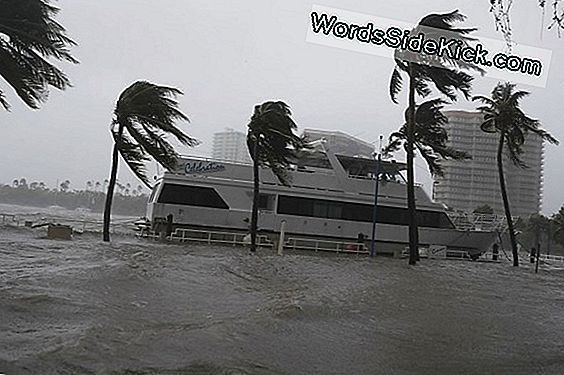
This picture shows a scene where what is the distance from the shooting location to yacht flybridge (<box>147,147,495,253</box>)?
1043 inches

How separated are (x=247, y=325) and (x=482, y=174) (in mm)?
29738

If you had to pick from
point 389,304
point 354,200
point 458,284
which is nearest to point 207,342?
point 389,304

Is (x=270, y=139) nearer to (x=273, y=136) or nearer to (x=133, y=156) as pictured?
(x=273, y=136)

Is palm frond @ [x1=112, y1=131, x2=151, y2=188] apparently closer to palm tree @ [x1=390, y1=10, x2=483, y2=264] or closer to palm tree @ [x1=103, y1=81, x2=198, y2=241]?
palm tree @ [x1=103, y1=81, x2=198, y2=241]

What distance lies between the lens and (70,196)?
279 feet

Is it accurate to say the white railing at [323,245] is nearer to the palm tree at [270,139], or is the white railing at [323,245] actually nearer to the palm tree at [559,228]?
the palm tree at [270,139]

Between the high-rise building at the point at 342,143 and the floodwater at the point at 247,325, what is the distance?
19725 mm

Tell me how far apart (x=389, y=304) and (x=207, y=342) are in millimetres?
4482

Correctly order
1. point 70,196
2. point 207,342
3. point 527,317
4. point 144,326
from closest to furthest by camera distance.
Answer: point 207,342 < point 144,326 < point 527,317 < point 70,196

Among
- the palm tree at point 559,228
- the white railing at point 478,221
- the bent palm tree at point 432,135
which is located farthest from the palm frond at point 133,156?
the palm tree at point 559,228

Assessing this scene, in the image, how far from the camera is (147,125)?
20859 mm

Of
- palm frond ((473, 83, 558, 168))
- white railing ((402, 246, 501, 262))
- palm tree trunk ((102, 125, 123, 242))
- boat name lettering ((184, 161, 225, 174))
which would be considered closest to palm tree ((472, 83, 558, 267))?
palm frond ((473, 83, 558, 168))

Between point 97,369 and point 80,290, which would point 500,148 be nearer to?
point 80,290

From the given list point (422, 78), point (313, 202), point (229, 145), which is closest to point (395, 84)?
point (422, 78)
